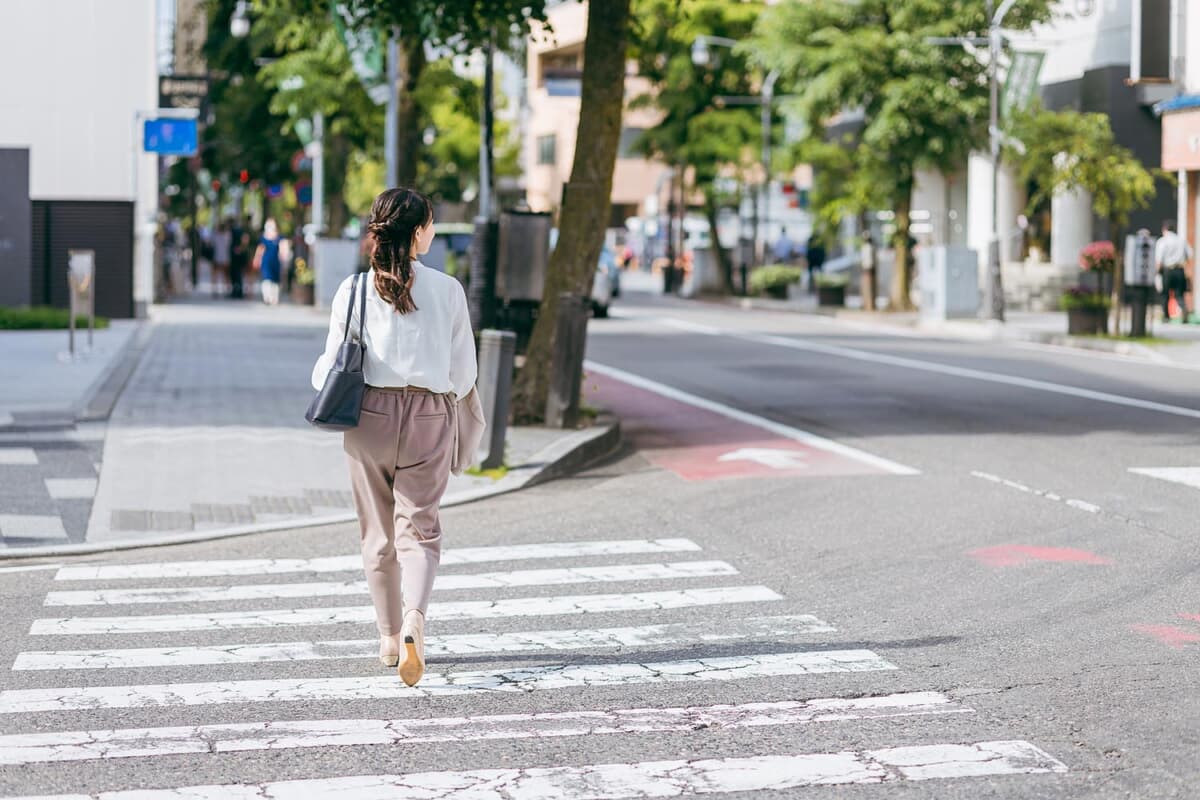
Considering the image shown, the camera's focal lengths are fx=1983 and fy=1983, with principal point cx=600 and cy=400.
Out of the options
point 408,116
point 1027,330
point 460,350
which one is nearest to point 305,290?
point 408,116

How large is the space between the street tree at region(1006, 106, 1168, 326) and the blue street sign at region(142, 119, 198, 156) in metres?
14.5

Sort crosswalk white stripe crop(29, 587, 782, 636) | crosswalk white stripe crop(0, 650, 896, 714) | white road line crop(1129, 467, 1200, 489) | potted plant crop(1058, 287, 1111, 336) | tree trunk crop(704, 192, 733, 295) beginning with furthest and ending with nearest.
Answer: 1. tree trunk crop(704, 192, 733, 295)
2. potted plant crop(1058, 287, 1111, 336)
3. white road line crop(1129, 467, 1200, 489)
4. crosswalk white stripe crop(29, 587, 782, 636)
5. crosswalk white stripe crop(0, 650, 896, 714)

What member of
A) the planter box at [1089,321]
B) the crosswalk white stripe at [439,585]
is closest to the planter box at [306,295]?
the planter box at [1089,321]

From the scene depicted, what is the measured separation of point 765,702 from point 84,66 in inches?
1108

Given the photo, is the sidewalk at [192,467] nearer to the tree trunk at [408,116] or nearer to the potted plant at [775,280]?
the tree trunk at [408,116]

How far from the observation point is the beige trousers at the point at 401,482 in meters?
7.11

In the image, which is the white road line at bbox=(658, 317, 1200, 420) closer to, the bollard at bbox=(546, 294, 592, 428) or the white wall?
the bollard at bbox=(546, 294, 592, 428)

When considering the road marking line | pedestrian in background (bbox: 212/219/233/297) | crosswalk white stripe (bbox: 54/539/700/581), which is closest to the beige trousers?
crosswalk white stripe (bbox: 54/539/700/581)

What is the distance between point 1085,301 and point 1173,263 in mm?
4283

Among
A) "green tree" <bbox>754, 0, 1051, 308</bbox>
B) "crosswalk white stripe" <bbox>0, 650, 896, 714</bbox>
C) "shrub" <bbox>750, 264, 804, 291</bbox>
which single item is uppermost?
"green tree" <bbox>754, 0, 1051, 308</bbox>

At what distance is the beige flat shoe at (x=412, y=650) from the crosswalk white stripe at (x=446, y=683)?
0.26 feet

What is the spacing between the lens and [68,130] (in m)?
32.8

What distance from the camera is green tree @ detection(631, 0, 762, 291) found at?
56.3 meters

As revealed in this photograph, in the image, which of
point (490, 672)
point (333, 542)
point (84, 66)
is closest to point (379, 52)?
point (84, 66)
